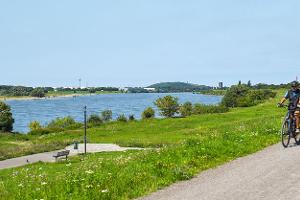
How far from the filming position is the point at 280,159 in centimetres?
1372

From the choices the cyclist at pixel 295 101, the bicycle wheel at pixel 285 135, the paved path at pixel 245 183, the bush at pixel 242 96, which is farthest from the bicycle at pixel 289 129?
the bush at pixel 242 96

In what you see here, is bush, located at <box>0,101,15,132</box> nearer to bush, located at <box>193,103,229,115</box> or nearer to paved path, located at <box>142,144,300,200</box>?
bush, located at <box>193,103,229,115</box>

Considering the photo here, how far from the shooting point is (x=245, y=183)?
1039 centimetres

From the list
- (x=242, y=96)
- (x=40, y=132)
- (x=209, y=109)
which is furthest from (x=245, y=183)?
(x=242, y=96)

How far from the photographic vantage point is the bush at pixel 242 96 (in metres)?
155

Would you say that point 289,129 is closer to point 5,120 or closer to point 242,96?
point 5,120

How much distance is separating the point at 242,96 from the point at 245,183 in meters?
161

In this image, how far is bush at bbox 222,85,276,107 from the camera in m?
155

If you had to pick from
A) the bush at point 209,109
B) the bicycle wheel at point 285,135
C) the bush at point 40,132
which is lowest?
the bush at point 40,132

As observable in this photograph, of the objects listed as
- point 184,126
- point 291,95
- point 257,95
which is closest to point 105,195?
point 291,95

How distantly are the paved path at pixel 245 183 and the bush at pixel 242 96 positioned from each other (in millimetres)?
138472

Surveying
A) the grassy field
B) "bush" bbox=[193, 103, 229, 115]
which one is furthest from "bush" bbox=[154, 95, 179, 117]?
the grassy field

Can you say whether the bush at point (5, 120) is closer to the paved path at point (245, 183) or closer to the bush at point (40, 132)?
the bush at point (40, 132)

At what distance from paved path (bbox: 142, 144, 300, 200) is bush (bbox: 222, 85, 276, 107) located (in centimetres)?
13847
